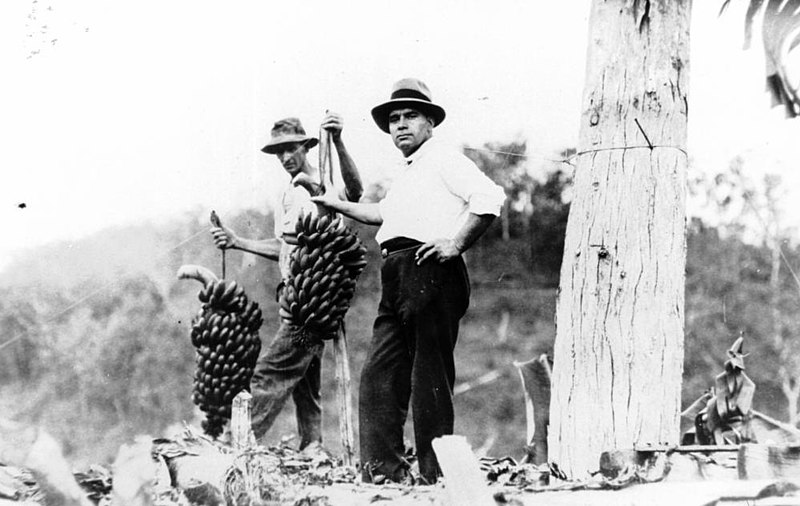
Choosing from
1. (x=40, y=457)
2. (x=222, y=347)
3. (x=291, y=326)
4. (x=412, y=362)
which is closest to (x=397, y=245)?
(x=412, y=362)

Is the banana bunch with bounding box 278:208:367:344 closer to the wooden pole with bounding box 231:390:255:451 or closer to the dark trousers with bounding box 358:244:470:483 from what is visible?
the dark trousers with bounding box 358:244:470:483

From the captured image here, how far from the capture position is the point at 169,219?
5699mm

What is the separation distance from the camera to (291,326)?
5.54m

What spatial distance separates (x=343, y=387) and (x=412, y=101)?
58.4 inches

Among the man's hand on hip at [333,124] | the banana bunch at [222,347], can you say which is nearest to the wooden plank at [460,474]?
the banana bunch at [222,347]

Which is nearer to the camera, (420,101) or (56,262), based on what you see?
(420,101)

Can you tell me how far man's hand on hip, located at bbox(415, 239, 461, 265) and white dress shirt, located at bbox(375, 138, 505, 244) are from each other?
0.04 meters

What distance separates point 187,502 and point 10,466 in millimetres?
1047

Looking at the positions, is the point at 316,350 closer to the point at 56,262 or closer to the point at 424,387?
the point at 424,387

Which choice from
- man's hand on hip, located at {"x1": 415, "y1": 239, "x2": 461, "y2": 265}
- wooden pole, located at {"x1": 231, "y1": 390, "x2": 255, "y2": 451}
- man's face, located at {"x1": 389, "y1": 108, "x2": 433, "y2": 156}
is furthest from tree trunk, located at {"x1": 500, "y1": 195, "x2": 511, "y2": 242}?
wooden pole, located at {"x1": 231, "y1": 390, "x2": 255, "y2": 451}

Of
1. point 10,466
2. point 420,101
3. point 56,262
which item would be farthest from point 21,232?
point 420,101

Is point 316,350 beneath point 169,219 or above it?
beneath

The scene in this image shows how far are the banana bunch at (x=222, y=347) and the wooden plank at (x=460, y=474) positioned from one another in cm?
112

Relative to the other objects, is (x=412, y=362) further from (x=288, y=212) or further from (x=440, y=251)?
(x=288, y=212)
